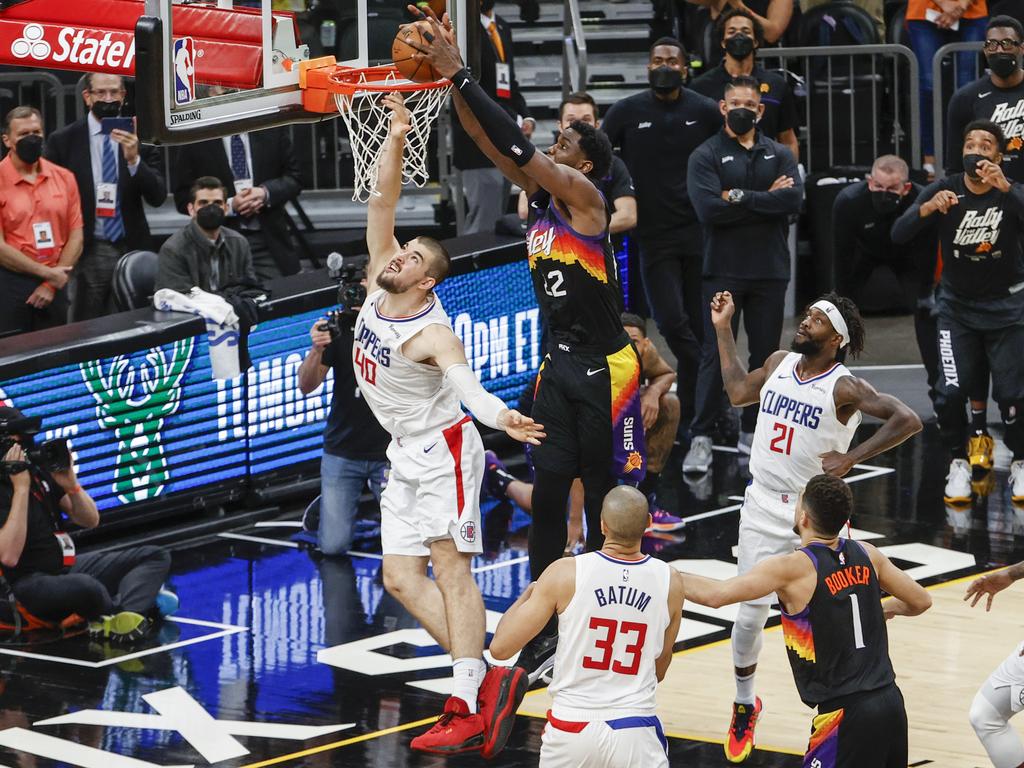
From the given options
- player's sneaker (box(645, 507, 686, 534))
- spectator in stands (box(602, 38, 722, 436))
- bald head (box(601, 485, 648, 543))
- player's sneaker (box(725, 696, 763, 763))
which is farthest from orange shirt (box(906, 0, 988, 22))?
bald head (box(601, 485, 648, 543))

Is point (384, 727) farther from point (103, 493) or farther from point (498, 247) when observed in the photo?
point (498, 247)

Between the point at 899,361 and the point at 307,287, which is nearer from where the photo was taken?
the point at 307,287

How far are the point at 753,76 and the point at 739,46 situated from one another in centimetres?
24

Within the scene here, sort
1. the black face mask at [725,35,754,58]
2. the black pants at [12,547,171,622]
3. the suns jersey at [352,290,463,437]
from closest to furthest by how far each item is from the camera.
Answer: the suns jersey at [352,290,463,437] → the black pants at [12,547,171,622] → the black face mask at [725,35,754,58]

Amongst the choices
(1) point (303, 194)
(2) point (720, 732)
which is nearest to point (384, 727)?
(2) point (720, 732)

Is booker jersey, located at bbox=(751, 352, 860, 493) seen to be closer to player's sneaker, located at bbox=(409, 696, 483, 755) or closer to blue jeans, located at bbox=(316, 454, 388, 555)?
player's sneaker, located at bbox=(409, 696, 483, 755)

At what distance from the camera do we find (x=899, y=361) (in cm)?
1530

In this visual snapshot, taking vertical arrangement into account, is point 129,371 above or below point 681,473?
above

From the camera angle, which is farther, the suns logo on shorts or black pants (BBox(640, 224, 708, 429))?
black pants (BBox(640, 224, 708, 429))

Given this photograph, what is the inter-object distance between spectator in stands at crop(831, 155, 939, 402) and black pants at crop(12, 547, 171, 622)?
6066 mm

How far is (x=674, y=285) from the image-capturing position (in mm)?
13211

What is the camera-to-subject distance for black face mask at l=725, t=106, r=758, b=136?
488 inches

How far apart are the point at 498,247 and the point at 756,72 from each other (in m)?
2.49

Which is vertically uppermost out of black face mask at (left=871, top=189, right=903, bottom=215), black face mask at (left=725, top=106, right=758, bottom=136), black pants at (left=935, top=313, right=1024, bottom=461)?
black face mask at (left=725, top=106, right=758, bottom=136)
